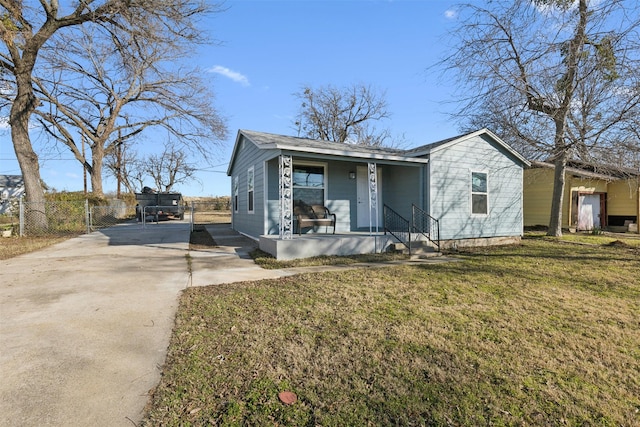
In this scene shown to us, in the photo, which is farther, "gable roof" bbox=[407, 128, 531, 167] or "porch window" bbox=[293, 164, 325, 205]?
"gable roof" bbox=[407, 128, 531, 167]

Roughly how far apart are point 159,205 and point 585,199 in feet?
82.2

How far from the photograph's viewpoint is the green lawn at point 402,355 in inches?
84.3

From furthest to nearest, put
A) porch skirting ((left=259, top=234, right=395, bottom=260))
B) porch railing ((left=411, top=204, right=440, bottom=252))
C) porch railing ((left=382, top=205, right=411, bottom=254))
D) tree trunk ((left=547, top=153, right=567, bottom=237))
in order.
A: tree trunk ((left=547, top=153, right=567, bottom=237)) → porch railing ((left=411, top=204, right=440, bottom=252)) → porch railing ((left=382, top=205, right=411, bottom=254)) → porch skirting ((left=259, top=234, right=395, bottom=260))

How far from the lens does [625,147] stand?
1001 cm

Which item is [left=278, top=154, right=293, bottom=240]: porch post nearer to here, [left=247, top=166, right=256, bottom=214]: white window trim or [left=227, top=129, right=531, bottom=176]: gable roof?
[left=227, top=129, right=531, bottom=176]: gable roof

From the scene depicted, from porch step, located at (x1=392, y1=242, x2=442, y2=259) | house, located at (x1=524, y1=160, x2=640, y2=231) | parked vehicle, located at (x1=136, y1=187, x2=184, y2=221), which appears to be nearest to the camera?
porch step, located at (x1=392, y1=242, x2=442, y2=259)

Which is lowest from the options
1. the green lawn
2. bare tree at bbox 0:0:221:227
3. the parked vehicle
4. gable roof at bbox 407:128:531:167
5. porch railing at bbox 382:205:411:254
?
the green lawn

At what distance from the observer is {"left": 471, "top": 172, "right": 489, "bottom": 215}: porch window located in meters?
10.6

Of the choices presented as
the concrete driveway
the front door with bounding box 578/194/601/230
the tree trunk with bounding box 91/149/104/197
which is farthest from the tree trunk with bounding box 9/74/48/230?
the front door with bounding box 578/194/601/230

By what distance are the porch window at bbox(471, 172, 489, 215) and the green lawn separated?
541 centimetres

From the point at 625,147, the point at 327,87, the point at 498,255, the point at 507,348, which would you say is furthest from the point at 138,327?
the point at 327,87

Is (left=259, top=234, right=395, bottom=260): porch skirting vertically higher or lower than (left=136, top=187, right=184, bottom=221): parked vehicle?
lower

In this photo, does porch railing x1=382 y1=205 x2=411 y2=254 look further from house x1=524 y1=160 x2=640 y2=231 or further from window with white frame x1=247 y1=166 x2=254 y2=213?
house x1=524 y1=160 x2=640 y2=231

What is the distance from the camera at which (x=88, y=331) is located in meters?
3.40
